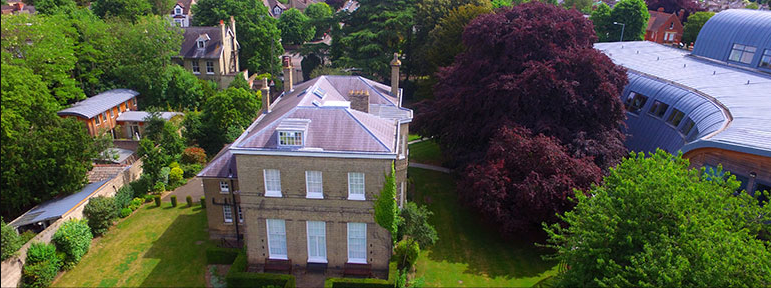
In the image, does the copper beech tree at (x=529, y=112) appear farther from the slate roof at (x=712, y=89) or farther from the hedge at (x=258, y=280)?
the hedge at (x=258, y=280)

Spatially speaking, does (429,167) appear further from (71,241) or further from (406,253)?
(71,241)

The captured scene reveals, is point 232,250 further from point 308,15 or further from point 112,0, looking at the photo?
point 308,15

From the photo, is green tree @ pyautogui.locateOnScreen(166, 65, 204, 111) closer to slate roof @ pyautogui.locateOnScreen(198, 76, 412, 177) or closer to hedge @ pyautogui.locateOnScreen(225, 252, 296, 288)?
slate roof @ pyautogui.locateOnScreen(198, 76, 412, 177)

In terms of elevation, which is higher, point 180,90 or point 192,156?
point 180,90

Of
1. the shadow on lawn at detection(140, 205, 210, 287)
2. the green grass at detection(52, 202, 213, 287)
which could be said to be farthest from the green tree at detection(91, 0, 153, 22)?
the shadow on lawn at detection(140, 205, 210, 287)

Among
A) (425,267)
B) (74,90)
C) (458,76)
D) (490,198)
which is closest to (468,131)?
(458,76)

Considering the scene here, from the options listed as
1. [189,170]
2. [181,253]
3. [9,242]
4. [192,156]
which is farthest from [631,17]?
[9,242]

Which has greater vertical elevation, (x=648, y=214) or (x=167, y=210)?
(x=648, y=214)
